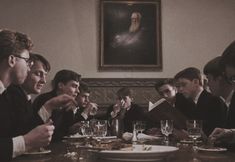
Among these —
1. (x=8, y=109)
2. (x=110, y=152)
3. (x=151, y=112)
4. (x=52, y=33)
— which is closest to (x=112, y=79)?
(x=52, y=33)

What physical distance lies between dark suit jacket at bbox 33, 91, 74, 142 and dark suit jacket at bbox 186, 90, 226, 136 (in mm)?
1192

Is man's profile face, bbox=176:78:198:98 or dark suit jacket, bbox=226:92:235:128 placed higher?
man's profile face, bbox=176:78:198:98

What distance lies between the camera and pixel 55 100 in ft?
7.97

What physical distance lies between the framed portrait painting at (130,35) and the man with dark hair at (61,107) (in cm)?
223

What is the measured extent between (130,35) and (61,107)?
386 centimetres

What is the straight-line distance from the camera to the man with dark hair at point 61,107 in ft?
9.45

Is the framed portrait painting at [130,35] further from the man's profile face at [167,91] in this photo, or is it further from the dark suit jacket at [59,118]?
the dark suit jacket at [59,118]

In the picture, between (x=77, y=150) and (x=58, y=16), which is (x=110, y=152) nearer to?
(x=77, y=150)

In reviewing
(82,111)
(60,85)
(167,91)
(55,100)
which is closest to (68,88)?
(60,85)

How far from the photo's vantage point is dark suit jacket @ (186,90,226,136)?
10.0ft

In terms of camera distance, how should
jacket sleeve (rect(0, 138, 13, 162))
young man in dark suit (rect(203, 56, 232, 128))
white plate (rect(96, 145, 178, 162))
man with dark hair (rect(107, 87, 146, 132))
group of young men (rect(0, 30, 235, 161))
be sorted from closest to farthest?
white plate (rect(96, 145, 178, 162))
jacket sleeve (rect(0, 138, 13, 162))
group of young men (rect(0, 30, 235, 161))
young man in dark suit (rect(203, 56, 232, 128))
man with dark hair (rect(107, 87, 146, 132))

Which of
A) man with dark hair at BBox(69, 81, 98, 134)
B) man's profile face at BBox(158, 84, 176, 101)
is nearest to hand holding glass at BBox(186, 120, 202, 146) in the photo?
man with dark hair at BBox(69, 81, 98, 134)

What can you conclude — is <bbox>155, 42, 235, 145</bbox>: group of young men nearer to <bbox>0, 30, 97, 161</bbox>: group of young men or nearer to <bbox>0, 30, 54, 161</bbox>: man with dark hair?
<bbox>0, 30, 97, 161</bbox>: group of young men

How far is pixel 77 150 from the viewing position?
2068 mm
